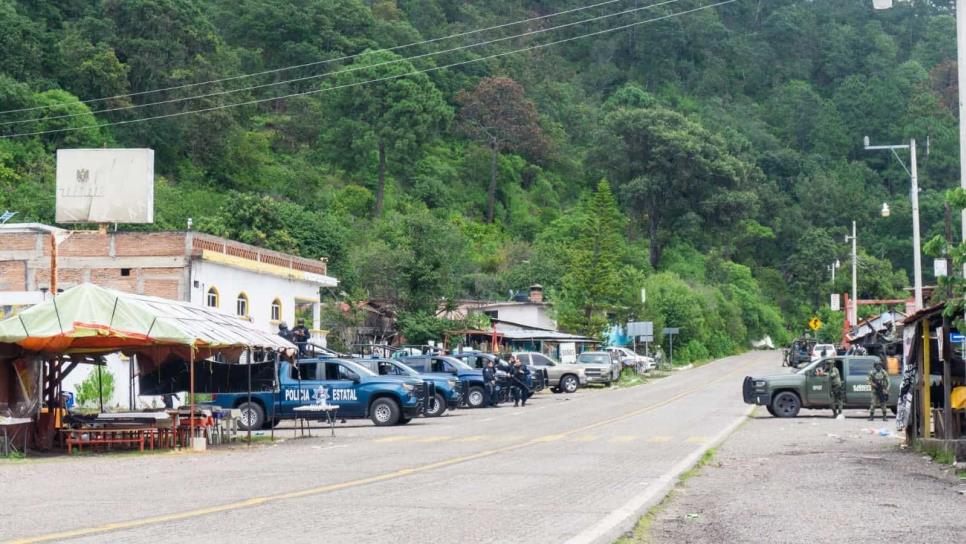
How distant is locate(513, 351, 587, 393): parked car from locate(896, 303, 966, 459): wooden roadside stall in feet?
100.0

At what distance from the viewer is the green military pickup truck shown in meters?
35.5

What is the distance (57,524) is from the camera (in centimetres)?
1244

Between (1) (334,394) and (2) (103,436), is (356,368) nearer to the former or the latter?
(1) (334,394)

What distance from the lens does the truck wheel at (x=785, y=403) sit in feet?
117

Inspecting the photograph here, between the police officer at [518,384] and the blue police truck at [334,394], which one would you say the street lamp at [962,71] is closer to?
the blue police truck at [334,394]

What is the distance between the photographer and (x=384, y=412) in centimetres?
3250

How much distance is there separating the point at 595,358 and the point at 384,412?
1072 inches

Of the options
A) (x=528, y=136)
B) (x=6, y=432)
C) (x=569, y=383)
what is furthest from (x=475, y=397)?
(x=528, y=136)

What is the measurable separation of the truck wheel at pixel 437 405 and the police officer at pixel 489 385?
553cm

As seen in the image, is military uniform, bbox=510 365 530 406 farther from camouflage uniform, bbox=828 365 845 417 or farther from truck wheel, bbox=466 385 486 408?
camouflage uniform, bbox=828 365 845 417

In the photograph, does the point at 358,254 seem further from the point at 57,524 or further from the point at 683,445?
the point at 57,524

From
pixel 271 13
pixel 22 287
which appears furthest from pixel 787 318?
pixel 22 287

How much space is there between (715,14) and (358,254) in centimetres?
9275

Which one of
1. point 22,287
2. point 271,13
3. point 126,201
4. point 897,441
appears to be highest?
point 271,13
